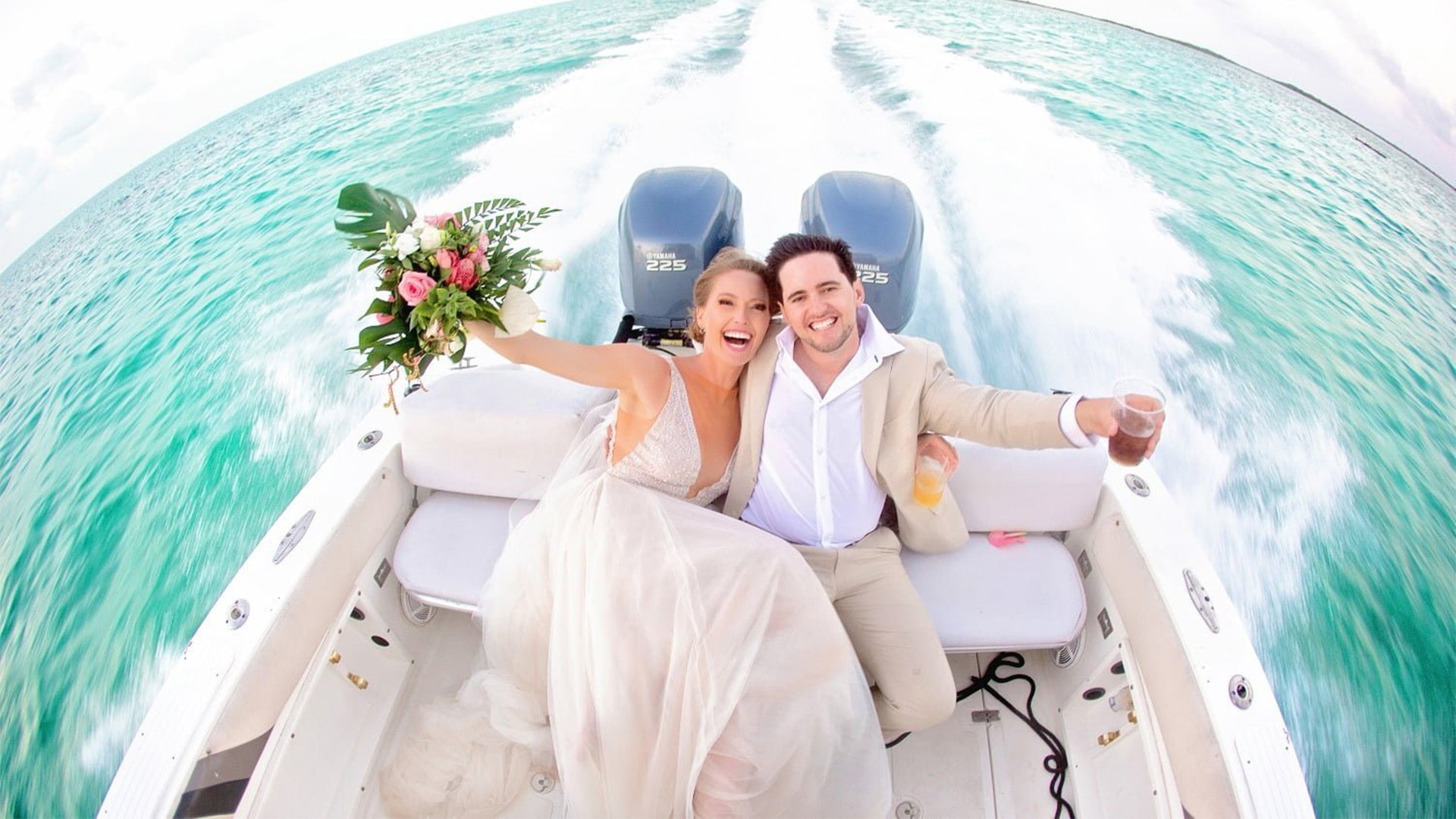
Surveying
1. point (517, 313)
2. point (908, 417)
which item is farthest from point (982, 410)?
point (517, 313)

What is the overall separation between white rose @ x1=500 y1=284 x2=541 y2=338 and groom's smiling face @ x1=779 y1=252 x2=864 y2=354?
0.60 meters

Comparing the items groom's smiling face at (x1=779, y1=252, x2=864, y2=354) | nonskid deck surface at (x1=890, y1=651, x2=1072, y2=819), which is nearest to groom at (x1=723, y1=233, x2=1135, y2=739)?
groom's smiling face at (x1=779, y1=252, x2=864, y2=354)

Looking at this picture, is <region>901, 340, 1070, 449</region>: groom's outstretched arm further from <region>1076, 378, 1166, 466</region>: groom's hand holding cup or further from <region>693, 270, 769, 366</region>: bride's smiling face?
<region>693, 270, 769, 366</region>: bride's smiling face

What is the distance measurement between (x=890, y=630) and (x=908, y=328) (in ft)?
8.57

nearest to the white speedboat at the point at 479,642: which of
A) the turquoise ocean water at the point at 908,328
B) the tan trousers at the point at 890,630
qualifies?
the tan trousers at the point at 890,630

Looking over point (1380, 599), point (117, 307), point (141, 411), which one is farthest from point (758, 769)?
point (117, 307)

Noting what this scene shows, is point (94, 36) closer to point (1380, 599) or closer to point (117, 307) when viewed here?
point (117, 307)

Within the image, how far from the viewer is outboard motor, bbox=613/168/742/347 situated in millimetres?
2416

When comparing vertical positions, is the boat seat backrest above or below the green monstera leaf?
below

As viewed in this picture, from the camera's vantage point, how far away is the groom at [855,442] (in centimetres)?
162

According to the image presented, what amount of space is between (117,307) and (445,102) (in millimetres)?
3677

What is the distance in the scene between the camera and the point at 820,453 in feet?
5.48

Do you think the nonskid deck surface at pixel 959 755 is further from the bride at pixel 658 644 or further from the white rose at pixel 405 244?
the white rose at pixel 405 244

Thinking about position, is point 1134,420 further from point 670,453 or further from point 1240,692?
A: point 670,453
